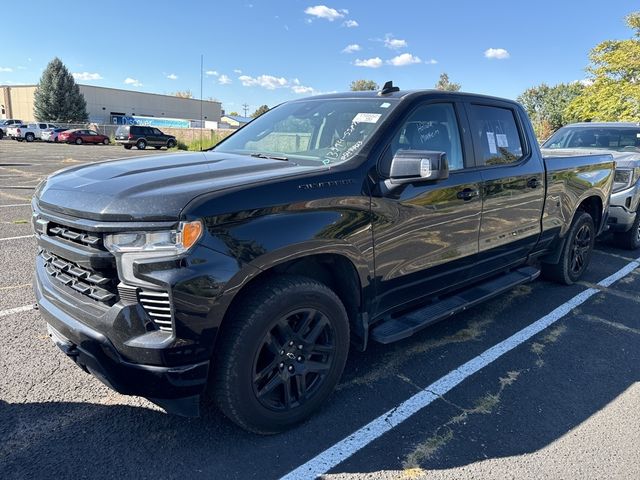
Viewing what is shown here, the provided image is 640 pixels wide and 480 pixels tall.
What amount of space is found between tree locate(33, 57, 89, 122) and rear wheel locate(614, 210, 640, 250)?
2233 inches

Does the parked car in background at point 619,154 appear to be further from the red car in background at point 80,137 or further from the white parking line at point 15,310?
the red car in background at point 80,137

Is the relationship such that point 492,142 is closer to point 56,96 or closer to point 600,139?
point 600,139

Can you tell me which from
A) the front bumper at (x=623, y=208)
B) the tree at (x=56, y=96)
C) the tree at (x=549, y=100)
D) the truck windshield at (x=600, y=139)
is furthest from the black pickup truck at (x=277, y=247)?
the tree at (x=549, y=100)

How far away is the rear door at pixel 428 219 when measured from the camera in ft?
10.0

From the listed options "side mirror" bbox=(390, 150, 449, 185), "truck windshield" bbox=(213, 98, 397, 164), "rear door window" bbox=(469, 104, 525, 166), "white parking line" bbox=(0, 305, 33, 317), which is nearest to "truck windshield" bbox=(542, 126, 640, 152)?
"rear door window" bbox=(469, 104, 525, 166)

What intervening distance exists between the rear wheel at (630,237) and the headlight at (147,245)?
7.16 metres

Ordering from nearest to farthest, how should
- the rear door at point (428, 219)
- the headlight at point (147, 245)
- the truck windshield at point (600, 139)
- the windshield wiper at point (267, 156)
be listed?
1. the headlight at point (147, 245)
2. the rear door at point (428, 219)
3. the windshield wiper at point (267, 156)
4. the truck windshield at point (600, 139)

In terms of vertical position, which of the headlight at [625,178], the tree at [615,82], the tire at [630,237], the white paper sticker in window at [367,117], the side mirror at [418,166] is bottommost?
the tire at [630,237]

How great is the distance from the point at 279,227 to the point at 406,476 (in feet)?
4.67

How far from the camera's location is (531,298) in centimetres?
512

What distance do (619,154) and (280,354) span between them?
7.08 m

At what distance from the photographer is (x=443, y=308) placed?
11.9 feet

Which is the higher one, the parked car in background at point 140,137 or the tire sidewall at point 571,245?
the parked car in background at point 140,137

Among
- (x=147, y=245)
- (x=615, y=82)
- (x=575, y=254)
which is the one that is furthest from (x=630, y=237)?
Answer: (x=615, y=82)
